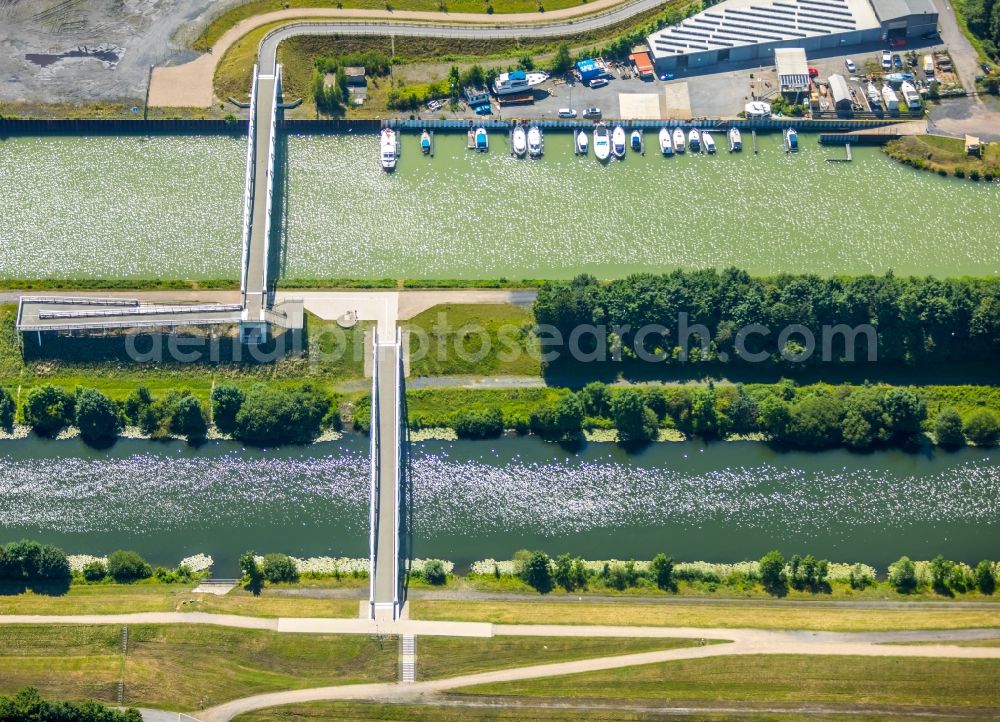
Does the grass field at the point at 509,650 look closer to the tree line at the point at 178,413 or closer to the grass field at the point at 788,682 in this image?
the grass field at the point at 788,682

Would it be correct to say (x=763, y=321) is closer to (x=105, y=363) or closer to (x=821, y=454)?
(x=821, y=454)

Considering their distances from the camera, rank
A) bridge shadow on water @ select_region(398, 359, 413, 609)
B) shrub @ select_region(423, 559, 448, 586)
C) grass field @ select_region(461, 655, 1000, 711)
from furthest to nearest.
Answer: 1. bridge shadow on water @ select_region(398, 359, 413, 609)
2. shrub @ select_region(423, 559, 448, 586)
3. grass field @ select_region(461, 655, 1000, 711)

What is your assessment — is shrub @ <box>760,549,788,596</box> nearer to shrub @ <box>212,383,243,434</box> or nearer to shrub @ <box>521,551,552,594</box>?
shrub @ <box>521,551,552,594</box>

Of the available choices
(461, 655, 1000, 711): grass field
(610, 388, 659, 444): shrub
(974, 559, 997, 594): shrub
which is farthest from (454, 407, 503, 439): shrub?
(974, 559, 997, 594): shrub

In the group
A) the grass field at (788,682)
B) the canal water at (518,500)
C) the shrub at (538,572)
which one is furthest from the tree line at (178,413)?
the grass field at (788,682)

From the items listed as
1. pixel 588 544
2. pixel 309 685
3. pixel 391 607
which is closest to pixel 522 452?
pixel 588 544
